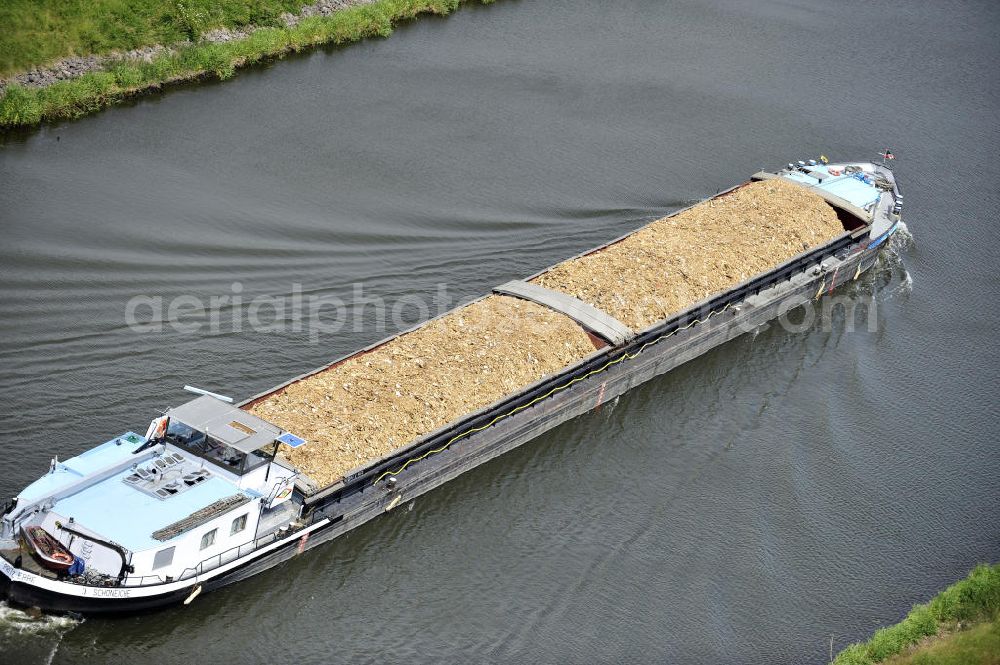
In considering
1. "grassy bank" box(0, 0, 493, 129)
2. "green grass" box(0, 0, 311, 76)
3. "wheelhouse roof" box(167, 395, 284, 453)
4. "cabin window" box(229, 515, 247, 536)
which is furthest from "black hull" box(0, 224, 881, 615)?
"green grass" box(0, 0, 311, 76)

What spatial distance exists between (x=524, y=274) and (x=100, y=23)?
2143 centimetres

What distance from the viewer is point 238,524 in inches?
869

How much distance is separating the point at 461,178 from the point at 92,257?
12.3 m

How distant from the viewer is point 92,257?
31125mm

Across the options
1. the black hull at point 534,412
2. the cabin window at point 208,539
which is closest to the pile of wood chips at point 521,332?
the black hull at point 534,412

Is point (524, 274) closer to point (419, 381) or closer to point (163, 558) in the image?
point (419, 381)

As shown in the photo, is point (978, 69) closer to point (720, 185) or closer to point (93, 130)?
point (720, 185)

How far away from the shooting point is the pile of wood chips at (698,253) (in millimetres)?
30266

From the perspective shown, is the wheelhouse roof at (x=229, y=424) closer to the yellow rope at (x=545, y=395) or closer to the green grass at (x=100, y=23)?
the yellow rope at (x=545, y=395)

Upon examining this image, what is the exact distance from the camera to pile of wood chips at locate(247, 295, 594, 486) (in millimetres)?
23922

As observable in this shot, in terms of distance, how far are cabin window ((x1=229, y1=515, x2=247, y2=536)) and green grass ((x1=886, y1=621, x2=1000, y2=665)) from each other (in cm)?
1309

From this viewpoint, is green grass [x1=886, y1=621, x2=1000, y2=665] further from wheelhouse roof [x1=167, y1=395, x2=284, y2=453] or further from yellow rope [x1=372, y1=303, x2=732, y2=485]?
wheelhouse roof [x1=167, y1=395, x2=284, y2=453]

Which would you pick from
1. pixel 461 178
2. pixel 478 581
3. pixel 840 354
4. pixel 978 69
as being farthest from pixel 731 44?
pixel 478 581

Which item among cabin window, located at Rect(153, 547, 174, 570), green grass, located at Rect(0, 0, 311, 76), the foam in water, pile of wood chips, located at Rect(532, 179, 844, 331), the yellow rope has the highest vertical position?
green grass, located at Rect(0, 0, 311, 76)
